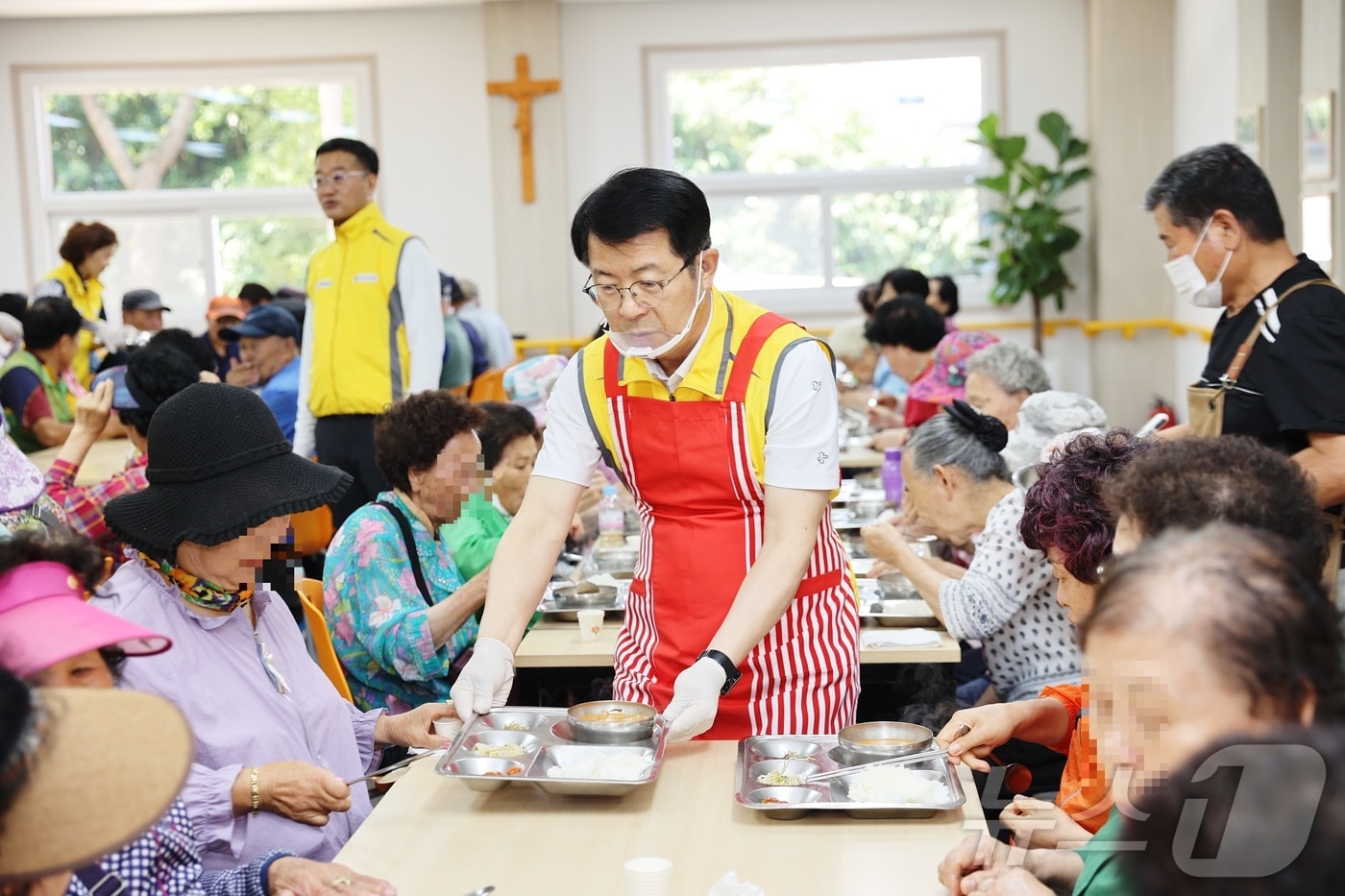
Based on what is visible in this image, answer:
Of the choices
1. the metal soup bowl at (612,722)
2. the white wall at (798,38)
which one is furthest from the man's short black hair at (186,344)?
the white wall at (798,38)

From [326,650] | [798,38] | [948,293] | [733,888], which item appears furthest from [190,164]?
[733,888]

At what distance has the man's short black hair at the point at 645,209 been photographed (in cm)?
206

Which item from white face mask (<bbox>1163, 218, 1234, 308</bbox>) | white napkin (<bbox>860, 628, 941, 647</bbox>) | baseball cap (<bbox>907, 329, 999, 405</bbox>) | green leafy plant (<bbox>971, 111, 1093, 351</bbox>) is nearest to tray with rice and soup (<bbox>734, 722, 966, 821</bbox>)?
white napkin (<bbox>860, 628, 941, 647</bbox>)

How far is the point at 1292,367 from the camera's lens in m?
2.85

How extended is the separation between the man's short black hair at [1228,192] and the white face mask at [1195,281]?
2.2 inches

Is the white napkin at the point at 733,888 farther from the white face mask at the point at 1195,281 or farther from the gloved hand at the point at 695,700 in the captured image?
the white face mask at the point at 1195,281

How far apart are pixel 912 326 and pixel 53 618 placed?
4.77 meters

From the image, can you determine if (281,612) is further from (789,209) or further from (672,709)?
(789,209)

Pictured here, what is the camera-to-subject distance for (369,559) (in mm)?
2873

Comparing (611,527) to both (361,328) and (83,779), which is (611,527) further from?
(83,779)

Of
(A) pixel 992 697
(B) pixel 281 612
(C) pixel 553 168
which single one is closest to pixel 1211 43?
(C) pixel 553 168

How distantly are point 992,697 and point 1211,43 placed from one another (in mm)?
5920

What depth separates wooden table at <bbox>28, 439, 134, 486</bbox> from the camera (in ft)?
16.9

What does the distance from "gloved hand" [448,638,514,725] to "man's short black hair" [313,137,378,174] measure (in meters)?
3.02
